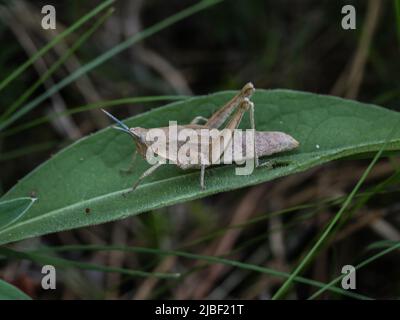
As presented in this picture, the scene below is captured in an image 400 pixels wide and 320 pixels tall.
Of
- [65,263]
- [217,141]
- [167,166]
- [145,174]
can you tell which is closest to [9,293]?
[65,263]

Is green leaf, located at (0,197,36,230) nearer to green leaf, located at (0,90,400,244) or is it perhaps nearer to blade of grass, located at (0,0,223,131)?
green leaf, located at (0,90,400,244)

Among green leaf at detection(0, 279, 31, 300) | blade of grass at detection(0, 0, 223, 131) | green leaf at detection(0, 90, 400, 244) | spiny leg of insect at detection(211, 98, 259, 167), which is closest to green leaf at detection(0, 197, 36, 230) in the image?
green leaf at detection(0, 90, 400, 244)

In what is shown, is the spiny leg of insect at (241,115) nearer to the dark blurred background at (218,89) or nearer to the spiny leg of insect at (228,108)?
the spiny leg of insect at (228,108)

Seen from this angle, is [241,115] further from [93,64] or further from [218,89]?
[218,89]

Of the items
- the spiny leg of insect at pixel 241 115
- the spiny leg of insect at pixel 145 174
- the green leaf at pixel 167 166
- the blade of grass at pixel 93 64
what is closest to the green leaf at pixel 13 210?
the green leaf at pixel 167 166

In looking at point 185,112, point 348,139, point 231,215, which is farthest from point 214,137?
point 231,215

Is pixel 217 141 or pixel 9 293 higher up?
pixel 217 141
